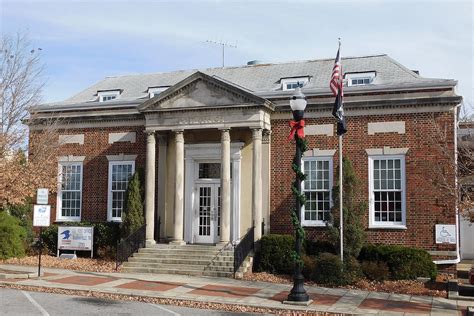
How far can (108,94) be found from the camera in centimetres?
2414

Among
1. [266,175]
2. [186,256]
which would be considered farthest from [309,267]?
[186,256]

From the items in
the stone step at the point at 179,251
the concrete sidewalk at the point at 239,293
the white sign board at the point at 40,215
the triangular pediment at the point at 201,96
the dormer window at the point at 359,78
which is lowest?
the concrete sidewalk at the point at 239,293

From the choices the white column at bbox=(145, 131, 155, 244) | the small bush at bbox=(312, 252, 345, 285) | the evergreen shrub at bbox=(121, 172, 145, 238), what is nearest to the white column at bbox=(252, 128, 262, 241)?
the small bush at bbox=(312, 252, 345, 285)

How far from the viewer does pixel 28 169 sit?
18438 mm

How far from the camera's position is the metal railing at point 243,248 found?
16.6m

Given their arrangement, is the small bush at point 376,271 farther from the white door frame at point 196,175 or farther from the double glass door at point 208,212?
the double glass door at point 208,212

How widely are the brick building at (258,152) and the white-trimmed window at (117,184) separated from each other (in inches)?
1.9

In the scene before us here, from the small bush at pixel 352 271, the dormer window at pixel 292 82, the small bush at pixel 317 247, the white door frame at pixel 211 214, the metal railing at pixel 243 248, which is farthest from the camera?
the dormer window at pixel 292 82

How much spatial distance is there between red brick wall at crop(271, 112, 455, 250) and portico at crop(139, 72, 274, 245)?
1.74 meters

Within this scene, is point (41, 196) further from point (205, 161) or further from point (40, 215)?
point (205, 161)

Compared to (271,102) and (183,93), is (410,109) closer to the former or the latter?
(271,102)

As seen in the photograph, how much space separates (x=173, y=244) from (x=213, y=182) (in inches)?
115

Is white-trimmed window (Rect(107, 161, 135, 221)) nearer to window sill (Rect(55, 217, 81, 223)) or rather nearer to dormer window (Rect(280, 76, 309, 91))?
window sill (Rect(55, 217, 81, 223))

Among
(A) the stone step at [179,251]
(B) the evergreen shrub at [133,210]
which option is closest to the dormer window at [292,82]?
(B) the evergreen shrub at [133,210]
